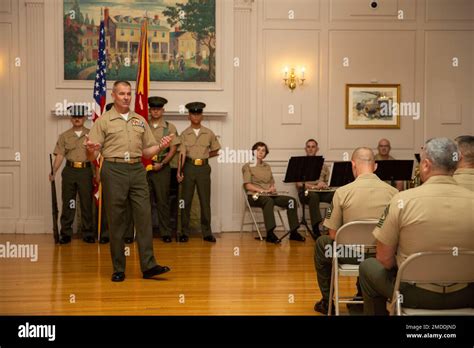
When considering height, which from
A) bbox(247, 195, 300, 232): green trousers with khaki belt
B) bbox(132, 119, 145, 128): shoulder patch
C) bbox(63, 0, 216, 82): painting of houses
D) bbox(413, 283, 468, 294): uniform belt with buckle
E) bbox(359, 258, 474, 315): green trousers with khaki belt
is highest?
bbox(63, 0, 216, 82): painting of houses

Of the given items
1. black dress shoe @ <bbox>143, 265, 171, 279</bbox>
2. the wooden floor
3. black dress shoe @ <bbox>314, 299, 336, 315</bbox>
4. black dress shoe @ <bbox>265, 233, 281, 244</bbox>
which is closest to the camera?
black dress shoe @ <bbox>314, 299, 336, 315</bbox>

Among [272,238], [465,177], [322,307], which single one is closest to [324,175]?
[272,238]

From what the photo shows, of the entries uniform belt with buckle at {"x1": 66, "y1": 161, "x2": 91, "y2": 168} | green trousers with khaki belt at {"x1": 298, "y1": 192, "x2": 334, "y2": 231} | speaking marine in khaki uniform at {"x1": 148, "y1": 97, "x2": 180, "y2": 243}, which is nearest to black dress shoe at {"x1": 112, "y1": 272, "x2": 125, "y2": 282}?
speaking marine in khaki uniform at {"x1": 148, "y1": 97, "x2": 180, "y2": 243}

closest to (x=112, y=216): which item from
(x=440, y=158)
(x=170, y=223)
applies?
(x=170, y=223)

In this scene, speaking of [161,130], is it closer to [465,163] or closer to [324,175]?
[324,175]

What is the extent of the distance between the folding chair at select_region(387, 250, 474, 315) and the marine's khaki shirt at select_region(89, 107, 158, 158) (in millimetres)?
3807

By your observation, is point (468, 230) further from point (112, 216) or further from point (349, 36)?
point (349, 36)

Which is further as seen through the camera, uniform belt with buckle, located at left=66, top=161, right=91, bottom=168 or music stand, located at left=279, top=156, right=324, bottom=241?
uniform belt with buckle, located at left=66, top=161, right=91, bottom=168

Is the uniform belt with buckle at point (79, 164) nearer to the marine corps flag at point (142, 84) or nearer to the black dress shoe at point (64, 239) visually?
the black dress shoe at point (64, 239)

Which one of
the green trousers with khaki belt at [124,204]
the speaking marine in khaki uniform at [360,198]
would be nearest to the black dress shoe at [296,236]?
the green trousers with khaki belt at [124,204]

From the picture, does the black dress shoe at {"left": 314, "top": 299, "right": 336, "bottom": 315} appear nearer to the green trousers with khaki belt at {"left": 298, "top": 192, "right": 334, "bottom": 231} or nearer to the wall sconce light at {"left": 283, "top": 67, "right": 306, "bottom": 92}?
the green trousers with khaki belt at {"left": 298, "top": 192, "right": 334, "bottom": 231}

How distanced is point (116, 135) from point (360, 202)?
2.79 metres

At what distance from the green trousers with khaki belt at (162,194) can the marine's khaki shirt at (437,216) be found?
6.46 metres

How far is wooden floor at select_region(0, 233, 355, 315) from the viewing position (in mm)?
5844
